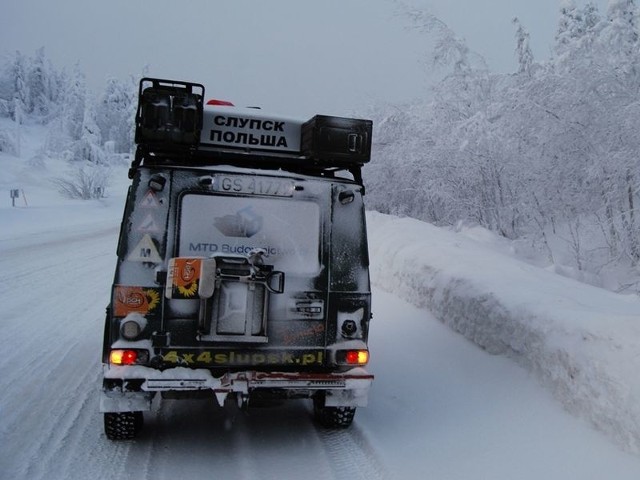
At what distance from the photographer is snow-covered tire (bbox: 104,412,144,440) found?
4594 millimetres

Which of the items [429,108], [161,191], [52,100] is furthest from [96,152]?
[161,191]

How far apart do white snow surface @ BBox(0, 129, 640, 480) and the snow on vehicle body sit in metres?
0.45

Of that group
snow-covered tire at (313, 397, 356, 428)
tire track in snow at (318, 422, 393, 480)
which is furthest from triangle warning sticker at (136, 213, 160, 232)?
tire track in snow at (318, 422, 393, 480)

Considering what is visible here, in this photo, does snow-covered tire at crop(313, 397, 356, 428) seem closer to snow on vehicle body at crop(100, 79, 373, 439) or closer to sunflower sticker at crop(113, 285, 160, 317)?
snow on vehicle body at crop(100, 79, 373, 439)

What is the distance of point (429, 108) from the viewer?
1941cm

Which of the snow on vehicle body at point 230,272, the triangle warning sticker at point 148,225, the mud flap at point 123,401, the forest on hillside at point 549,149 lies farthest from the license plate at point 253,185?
the forest on hillside at point 549,149

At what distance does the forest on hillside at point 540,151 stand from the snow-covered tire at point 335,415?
7718mm

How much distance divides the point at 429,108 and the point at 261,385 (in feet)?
53.7

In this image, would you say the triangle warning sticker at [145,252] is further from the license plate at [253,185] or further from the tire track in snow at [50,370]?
the tire track in snow at [50,370]

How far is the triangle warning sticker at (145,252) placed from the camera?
4399 millimetres

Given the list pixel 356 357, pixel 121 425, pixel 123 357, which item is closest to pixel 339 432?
pixel 356 357

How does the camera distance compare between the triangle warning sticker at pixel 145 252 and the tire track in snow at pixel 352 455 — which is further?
the triangle warning sticker at pixel 145 252

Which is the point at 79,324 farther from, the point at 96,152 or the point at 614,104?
the point at 96,152

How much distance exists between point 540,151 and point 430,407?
8941mm
